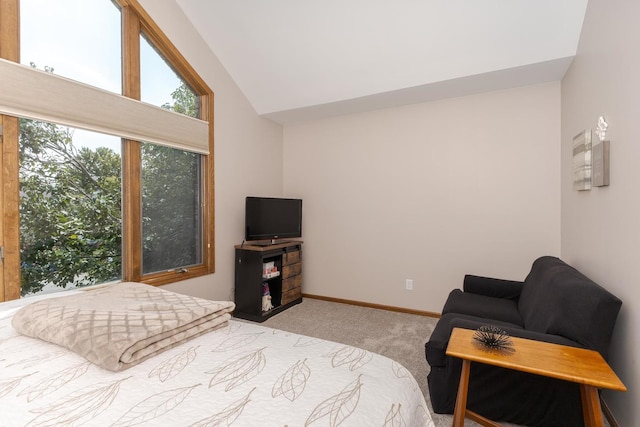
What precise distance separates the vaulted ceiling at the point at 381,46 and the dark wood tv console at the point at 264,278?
1790mm

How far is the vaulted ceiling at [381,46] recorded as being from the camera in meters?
2.57

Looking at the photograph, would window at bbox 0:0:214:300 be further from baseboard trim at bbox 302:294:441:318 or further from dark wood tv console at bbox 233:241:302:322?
baseboard trim at bbox 302:294:441:318

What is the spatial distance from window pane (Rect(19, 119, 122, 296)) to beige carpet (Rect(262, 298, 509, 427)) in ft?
5.75

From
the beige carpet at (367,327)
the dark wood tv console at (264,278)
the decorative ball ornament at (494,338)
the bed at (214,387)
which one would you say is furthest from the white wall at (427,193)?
the bed at (214,387)

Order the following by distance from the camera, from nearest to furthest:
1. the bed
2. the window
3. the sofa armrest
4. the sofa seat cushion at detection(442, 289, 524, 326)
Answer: the bed → the window → the sofa seat cushion at detection(442, 289, 524, 326) → the sofa armrest

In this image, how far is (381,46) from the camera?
301cm

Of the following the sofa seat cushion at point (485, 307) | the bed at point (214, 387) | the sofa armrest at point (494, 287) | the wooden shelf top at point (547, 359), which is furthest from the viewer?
the sofa armrest at point (494, 287)

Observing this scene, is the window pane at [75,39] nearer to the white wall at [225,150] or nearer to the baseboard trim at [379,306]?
the white wall at [225,150]

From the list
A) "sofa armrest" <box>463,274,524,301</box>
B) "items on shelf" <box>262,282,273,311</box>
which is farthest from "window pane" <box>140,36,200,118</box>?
"sofa armrest" <box>463,274,524,301</box>

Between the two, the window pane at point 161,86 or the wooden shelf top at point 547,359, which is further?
the window pane at point 161,86

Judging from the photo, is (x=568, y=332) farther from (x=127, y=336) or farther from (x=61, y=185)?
(x=61, y=185)

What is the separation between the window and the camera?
2064 mm

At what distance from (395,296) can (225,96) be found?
3142 mm

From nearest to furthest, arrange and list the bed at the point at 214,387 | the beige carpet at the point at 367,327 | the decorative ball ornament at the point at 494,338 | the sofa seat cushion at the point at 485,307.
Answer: the bed at the point at 214,387 → the decorative ball ornament at the point at 494,338 → the sofa seat cushion at the point at 485,307 → the beige carpet at the point at 367,327
